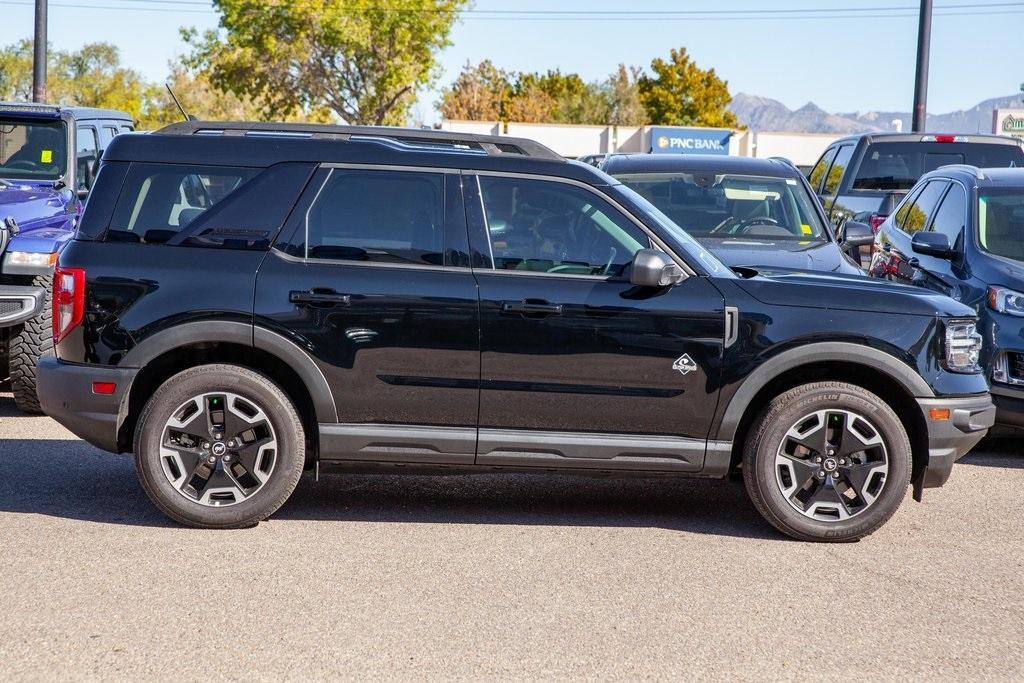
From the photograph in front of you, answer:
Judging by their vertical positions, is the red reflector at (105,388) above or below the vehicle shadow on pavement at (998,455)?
above

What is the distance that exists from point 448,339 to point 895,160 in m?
9.80

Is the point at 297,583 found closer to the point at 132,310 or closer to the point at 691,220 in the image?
the point at 132,310

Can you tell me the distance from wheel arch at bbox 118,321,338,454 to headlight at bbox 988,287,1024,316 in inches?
176

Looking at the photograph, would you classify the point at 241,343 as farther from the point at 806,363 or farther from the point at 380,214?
the point at 806,363

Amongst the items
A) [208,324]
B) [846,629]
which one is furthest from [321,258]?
[846,629]

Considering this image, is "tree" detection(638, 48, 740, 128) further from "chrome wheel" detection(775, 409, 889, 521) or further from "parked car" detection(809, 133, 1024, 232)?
"chrome wheel" detection(775, 409, 889, 521)

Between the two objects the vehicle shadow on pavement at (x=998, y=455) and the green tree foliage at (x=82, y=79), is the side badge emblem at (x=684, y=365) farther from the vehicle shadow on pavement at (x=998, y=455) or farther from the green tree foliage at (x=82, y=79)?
the green tree foliage at (x=82, y=79)

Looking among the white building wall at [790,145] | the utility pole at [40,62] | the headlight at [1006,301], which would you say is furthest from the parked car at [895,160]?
the white building wall at [790,145]

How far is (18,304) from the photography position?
8352 mm

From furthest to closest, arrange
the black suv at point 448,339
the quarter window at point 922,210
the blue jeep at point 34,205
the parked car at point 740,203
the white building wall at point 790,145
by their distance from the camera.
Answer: the white building wall at point 790,145, the quarter window at point 922,210, the parked car at point 740,203, the blue jeep at point 34,205, the black suv at point 448,339

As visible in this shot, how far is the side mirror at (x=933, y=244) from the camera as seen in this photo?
8622mm

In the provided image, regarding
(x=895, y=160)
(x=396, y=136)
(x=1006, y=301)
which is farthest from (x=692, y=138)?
(x=396, y=136)

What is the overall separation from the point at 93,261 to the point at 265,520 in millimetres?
1481

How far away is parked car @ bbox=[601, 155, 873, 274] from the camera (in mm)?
9367
